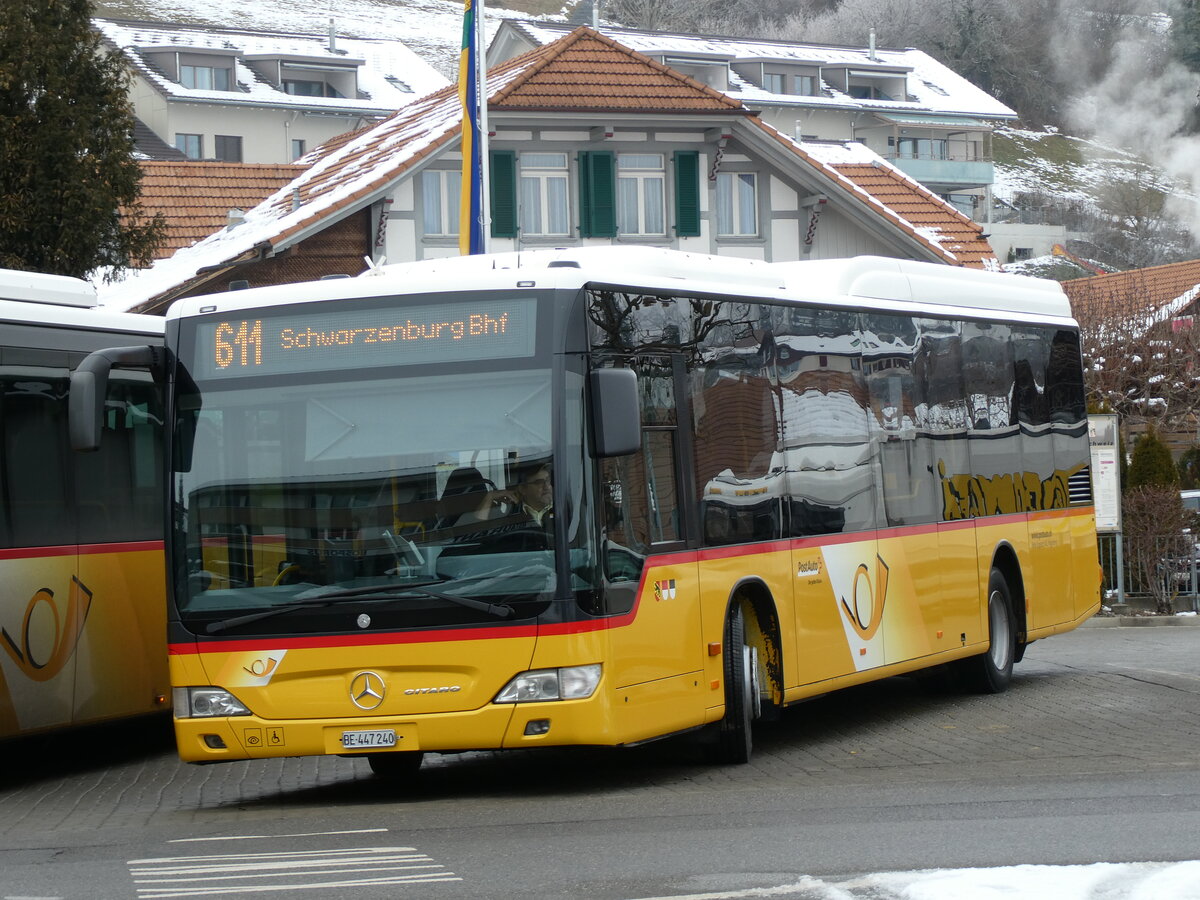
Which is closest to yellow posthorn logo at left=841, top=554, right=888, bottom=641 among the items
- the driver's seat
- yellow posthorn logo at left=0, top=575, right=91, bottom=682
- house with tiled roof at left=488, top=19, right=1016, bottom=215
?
the driver's seat

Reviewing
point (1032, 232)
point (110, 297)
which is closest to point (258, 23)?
point (1032, 232)

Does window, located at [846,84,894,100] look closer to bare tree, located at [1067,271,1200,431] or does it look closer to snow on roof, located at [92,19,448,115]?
snow on roof, located at [92,19,448,115]

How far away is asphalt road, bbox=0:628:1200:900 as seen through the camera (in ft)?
26.2

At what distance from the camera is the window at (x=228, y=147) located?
268 feet

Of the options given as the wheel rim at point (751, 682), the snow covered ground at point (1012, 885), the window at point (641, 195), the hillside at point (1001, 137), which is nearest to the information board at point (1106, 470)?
the window at point (641, 195)

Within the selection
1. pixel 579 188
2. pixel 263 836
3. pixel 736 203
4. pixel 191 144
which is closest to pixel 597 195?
pixel 579 188

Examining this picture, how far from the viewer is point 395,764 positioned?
12.0 m

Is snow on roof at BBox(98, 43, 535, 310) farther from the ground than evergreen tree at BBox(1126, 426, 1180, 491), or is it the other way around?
snow on roof at BBox(98, 43, 535, 310)

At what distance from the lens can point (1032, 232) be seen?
4537 inches

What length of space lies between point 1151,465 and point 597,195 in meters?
10.5

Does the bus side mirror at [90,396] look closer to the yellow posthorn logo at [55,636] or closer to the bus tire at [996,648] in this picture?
the yellow posthorn logo at [55,636]

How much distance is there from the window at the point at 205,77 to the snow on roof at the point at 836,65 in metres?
20.0

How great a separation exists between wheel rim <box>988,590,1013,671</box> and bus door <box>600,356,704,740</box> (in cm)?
522

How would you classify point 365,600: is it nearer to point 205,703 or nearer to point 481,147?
point 205,703
